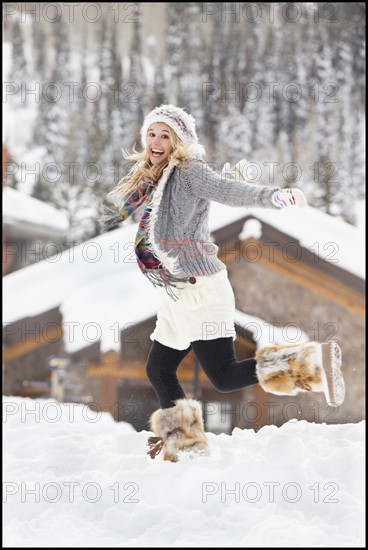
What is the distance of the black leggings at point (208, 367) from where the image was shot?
9.30 ft

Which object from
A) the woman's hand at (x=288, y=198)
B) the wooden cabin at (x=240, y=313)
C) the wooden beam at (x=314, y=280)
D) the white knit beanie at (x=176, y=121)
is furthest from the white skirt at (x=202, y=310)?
the wooden beam at (x=314, y=280)

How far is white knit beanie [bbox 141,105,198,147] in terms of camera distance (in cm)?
303

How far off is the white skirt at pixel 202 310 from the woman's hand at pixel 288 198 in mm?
512

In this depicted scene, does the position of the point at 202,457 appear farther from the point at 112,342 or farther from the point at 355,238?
the point at 355,238

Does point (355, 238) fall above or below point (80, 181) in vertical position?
below

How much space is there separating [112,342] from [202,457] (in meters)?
5.15

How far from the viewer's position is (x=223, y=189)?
281 centimetres

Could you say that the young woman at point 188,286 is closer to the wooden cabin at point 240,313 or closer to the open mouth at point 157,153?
the open mouth at point 157,153

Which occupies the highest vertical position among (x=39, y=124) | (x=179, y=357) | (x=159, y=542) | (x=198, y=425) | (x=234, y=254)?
(x=39, y=124)

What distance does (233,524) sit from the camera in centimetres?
245

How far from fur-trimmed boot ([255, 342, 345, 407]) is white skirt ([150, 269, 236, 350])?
222mm

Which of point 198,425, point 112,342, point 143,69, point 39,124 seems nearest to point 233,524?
point 198,425

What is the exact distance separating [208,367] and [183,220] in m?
0.67

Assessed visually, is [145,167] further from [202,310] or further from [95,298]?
[95,298]
